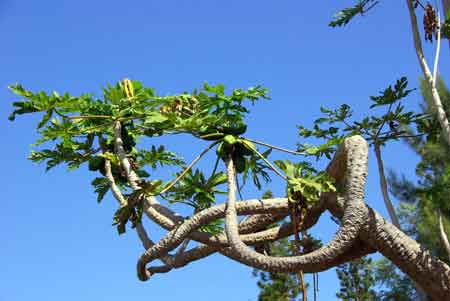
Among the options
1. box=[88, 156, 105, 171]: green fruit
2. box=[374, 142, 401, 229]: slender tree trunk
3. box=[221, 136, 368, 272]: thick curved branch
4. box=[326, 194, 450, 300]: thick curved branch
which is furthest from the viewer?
box=[374, 142, 401, 229]: slender tree trunk

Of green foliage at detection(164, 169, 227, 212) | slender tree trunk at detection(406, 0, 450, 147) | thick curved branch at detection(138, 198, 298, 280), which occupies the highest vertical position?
slender tree trunk at detection(406, 0, 450, 147)

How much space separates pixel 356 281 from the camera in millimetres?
14852

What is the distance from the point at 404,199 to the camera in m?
16.5

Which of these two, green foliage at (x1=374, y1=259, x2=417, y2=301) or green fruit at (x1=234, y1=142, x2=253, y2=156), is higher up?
green foliage at (x1=374, y1=259, x2=417, y2=301)

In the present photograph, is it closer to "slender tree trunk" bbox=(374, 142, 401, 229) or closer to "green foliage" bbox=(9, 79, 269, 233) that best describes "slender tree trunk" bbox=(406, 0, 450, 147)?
"slender tree trunk" bbox=(374, 142, 401, 229)

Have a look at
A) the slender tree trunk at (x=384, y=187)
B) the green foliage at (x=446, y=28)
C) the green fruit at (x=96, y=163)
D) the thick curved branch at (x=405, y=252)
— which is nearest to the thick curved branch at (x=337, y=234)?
the thick curved branch at (x=405, y=252)

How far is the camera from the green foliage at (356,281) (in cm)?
1483

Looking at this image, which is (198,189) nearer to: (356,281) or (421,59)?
(421,59)

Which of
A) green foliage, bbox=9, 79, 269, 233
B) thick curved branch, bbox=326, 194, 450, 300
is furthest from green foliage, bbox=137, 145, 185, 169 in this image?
thick curved branch, bbox=326, 194, 450, 300

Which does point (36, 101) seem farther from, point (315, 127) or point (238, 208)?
point (315, 127)

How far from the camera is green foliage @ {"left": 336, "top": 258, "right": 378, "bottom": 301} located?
1483cm

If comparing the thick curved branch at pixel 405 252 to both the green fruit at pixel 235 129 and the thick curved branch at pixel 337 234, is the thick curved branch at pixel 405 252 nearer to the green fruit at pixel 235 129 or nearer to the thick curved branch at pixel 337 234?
the thick curved branch at pixel 337 234

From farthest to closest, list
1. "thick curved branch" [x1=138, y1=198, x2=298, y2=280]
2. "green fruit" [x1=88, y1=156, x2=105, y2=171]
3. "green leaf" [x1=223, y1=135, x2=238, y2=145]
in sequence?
"green fruit" [x1=88, y1=156, x2=105, y2=171] < "green leaf" [x1=223, y1=135, x2=238, y2=145] < "thick curved branch" [x1=138, y1=198, x2=298, y2=280]

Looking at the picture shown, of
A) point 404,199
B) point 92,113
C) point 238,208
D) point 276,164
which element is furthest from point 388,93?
point 404,199
